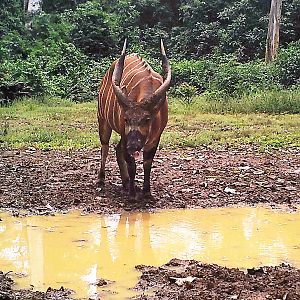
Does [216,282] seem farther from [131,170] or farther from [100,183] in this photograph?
[100,183]

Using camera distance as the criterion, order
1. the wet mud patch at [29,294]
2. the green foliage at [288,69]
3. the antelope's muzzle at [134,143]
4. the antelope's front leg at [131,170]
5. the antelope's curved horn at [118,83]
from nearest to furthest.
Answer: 1. the wet mud patch at [29,294]
2. the antelope's muzzle at [134,143]
3. the antelope's curved horn at [118,83]
4. the antelope's front leg at [131,170]
5. the green foliage at [288,69]

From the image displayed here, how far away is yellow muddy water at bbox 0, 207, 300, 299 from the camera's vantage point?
202 inches

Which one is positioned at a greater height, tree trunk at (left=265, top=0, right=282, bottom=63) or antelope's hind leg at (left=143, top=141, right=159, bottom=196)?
tree trunk at (left=265, top=0, right=282, bottom=63)

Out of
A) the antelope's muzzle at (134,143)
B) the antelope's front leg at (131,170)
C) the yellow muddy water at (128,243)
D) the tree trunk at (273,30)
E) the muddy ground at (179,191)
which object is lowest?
the yellow muddy water at (128,243)

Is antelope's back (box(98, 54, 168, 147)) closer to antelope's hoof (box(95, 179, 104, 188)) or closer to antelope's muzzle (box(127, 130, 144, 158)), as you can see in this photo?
antelope's muzzle (box(127, 130, 144, 158))

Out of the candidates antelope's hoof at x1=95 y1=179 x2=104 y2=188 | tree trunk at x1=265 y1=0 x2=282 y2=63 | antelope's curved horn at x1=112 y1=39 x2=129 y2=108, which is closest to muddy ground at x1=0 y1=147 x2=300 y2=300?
antelope's hoof at x1=95 y1=179 x2=104 y2=188

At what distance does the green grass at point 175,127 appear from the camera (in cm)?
1190

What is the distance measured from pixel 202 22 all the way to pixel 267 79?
9445 mm

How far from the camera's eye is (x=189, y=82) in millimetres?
24500

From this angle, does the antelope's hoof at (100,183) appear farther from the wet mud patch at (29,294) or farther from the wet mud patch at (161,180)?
the wet mud patch at (29,294)

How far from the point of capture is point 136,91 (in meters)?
7.40

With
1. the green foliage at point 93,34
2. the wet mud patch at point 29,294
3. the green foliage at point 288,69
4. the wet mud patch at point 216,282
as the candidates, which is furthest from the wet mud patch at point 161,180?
the green foliage at point 93,34

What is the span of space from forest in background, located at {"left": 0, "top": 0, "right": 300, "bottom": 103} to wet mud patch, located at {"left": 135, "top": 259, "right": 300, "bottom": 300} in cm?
1767

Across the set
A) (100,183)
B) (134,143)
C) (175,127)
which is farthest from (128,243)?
(175,127)
